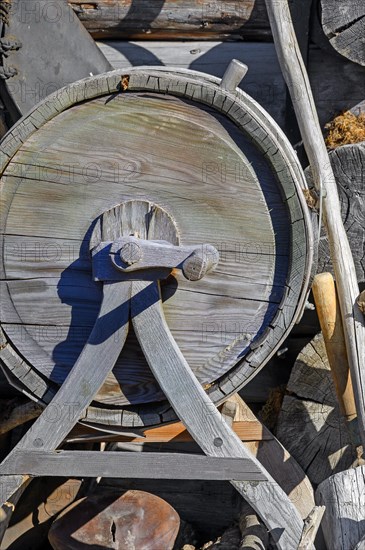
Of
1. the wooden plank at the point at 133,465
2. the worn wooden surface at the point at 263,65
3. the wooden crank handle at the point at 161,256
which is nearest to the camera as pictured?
the wooden crank handle at the point at 161,256

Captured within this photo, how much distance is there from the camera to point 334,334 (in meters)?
3.97

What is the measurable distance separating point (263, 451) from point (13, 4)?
2.22m

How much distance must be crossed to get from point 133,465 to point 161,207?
3.03ft

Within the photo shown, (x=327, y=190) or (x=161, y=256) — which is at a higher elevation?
(x=327, y=190)

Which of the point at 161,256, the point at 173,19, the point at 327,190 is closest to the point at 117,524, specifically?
the point at 161,256

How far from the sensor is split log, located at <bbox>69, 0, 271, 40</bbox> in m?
4.61

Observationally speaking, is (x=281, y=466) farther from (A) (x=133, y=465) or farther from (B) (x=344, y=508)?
(A) (x=133, y=465)

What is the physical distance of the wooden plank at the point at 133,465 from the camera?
3.45 meters

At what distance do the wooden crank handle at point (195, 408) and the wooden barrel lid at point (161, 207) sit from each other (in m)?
0.15

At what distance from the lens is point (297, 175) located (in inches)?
139

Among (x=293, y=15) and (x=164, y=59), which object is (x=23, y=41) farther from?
(x=293, y=15)

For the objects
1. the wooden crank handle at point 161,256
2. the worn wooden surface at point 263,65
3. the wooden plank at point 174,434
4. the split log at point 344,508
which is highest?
the worn wooden surface at point 263,65

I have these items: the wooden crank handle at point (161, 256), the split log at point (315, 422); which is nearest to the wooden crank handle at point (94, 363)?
the wooden crank handle at point (161, 256)

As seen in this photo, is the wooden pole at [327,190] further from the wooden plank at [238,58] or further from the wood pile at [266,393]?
the wooden plank at [238,58]
